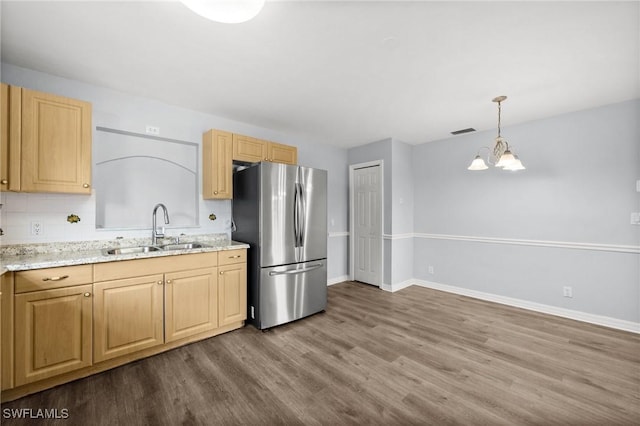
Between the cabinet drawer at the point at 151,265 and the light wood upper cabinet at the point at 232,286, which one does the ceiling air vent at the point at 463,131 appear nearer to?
the light wood upper cabinet at the point at 232,286

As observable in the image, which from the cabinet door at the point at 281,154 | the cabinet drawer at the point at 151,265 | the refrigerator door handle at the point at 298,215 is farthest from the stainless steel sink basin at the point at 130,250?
the cabinet door at the point at 281,154

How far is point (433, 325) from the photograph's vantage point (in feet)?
10.2

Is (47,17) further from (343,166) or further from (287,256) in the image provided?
(343,166)

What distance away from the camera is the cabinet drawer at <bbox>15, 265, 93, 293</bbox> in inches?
71.9

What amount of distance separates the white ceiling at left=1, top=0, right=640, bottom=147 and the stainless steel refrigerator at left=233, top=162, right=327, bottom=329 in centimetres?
89

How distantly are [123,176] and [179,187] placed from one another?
0.55 metres

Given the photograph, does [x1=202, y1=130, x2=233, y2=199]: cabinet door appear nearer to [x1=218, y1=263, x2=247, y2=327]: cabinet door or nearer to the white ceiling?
the white ceiling

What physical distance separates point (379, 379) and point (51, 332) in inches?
96.9

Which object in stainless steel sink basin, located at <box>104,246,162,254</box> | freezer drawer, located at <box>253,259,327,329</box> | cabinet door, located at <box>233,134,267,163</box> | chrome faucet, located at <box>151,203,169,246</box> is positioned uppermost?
cabinet door, located at <box>233,134,267,163</box>

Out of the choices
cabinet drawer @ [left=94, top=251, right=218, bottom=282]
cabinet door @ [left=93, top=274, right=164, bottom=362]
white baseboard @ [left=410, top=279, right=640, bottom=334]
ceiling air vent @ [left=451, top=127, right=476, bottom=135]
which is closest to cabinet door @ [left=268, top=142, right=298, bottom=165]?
cabinet drawer @ [left=94, top=251, right=218, bottom=282]

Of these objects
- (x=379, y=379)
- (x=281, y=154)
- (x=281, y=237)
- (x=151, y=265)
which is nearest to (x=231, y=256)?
(x=281, y=237)

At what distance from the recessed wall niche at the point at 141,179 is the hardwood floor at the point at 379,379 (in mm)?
1472

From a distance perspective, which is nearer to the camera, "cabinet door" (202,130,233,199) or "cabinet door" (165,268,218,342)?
"cabinet door" (165,268,218,342)

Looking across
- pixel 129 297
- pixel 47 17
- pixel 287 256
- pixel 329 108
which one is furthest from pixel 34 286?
pixel 329 108
